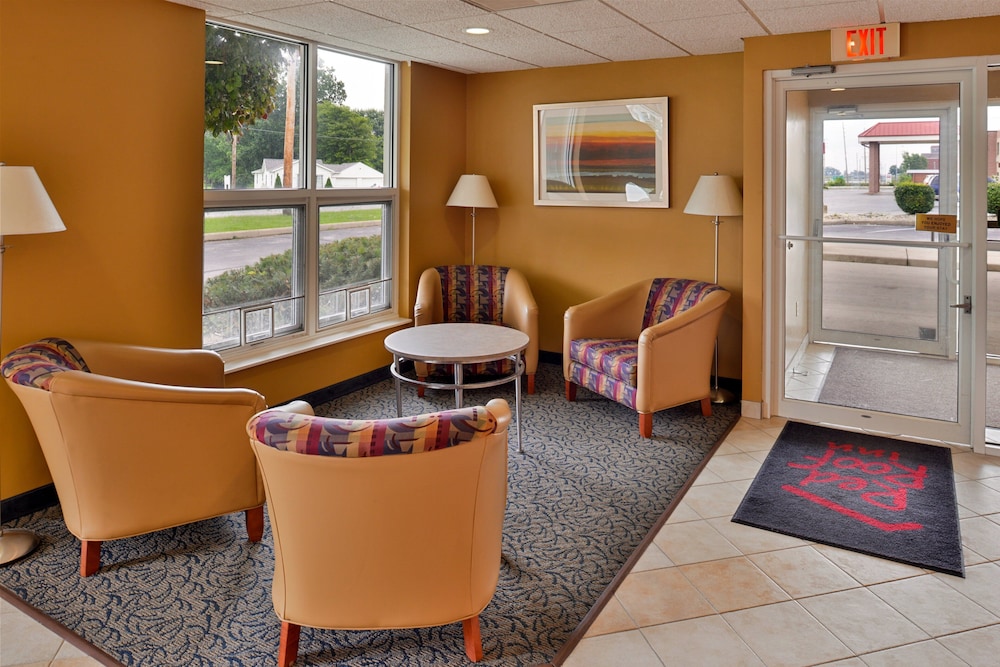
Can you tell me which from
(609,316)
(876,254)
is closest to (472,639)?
(609,316)

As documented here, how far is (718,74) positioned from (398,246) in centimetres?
258

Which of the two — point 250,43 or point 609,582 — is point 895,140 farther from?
point 250,43

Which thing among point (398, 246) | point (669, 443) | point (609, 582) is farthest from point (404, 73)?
point (609, 582)

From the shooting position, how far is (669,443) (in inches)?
165

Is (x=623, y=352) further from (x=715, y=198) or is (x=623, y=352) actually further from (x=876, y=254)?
(x=876, y=254)

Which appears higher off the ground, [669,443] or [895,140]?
[895,140]

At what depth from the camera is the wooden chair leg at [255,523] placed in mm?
2945

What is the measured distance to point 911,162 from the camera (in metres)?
4.08

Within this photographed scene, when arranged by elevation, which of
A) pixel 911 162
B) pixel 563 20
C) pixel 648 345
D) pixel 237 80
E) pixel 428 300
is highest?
pixel 563 20

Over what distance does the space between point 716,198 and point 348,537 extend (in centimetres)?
352

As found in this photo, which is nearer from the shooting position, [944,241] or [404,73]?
[944,241]

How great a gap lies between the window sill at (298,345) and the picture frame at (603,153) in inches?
62.9

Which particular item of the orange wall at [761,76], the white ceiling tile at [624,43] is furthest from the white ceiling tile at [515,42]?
the orange wall at [761,76]

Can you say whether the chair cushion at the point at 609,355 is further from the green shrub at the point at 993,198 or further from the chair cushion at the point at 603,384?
the green shrub at the point at 993,198
